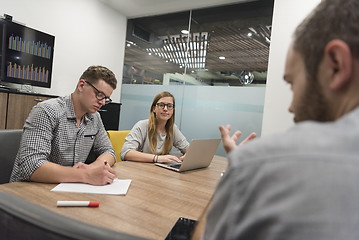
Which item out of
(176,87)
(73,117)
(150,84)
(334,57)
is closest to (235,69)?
(176,87)

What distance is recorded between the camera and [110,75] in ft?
5.73

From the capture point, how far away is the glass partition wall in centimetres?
394

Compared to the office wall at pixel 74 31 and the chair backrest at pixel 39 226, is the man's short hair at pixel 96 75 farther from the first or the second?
the office wall at pixel 74 31

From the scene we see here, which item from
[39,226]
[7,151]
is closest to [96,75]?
[7,151]

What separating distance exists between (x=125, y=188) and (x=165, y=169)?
56 cm

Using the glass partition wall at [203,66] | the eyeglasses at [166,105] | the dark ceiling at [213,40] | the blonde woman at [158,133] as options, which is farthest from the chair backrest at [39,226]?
the dark ceiling at [213,40]

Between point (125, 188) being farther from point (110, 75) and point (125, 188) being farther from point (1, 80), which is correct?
point (1, 80)

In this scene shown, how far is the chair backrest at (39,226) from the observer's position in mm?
383

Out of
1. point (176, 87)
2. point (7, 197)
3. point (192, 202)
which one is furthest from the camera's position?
point (176, 87)

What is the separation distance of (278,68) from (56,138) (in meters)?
3.03

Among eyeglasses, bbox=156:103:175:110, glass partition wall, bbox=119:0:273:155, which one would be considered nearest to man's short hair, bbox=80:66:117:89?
eyeglasses, bbox=156:103:175:110

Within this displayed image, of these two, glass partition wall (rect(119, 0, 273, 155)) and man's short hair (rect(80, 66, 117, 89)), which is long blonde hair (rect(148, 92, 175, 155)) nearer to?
man's short hair (rect(80, 66, 117, 89))

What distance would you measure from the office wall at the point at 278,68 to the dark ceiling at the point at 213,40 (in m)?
0.32

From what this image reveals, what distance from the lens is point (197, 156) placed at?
5.58ft
